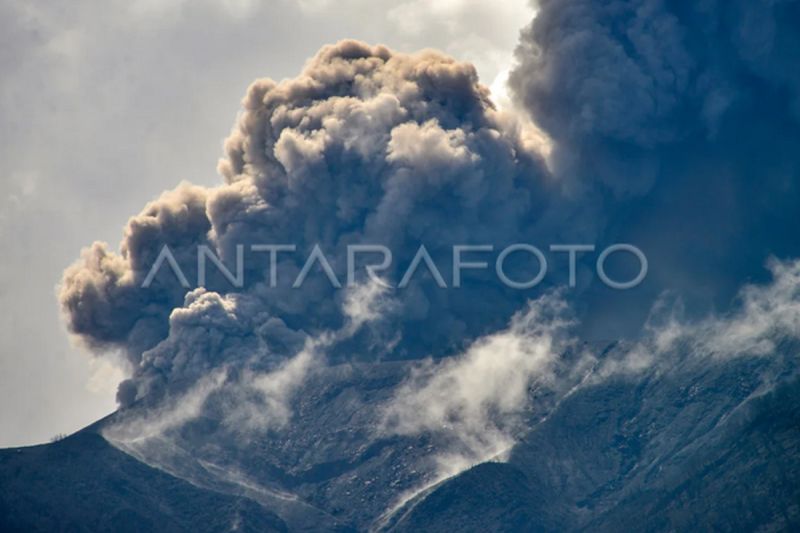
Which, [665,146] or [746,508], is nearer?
[746,508]

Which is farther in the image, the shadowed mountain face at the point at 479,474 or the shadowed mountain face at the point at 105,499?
the shadowed mountain face at the point at 105,499

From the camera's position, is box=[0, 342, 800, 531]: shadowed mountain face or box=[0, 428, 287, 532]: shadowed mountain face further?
box=[0, 428, 287, 532]: shadowed mountain face

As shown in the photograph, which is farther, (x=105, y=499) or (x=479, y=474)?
(x=479, y=474)

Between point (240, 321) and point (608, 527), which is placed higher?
point (240, 321)

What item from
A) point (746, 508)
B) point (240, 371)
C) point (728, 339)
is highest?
point (240, 371)

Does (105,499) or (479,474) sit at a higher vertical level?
(105,499)

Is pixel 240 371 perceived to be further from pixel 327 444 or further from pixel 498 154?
pixel 498 154

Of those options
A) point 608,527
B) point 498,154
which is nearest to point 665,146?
point 498,154
